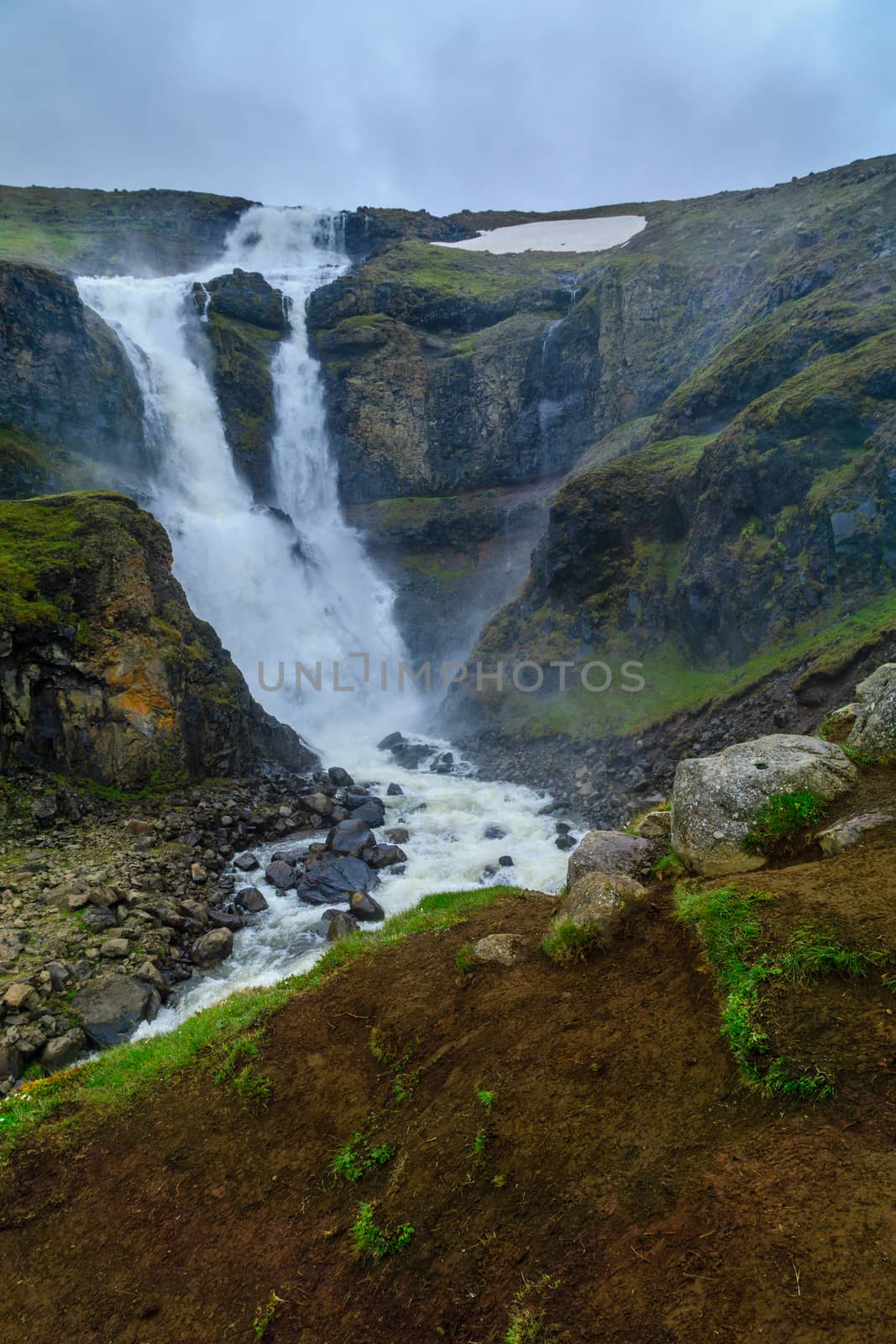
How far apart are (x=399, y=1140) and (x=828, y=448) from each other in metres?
28.9

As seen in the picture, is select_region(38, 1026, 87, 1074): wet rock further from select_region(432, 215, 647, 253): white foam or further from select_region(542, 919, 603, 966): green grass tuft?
select_region(432, 215, 647, 253): white foam

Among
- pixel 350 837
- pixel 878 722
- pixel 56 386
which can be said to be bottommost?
pixel 350 837

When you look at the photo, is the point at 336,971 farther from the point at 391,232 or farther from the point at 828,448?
the point at 391,232

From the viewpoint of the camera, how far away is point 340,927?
47.5 ft

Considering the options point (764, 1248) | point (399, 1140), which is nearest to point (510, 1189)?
point (399, 1140)

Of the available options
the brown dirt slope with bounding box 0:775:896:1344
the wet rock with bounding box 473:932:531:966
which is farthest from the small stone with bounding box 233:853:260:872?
the wet rock with bounding box 473:932:531:966

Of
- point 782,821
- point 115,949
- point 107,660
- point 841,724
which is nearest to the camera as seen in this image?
point 782,821

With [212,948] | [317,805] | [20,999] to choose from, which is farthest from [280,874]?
[20,999]

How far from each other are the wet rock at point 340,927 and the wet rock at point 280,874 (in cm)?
315

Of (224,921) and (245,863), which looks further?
(245,863)

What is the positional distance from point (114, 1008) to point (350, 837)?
9384 mm

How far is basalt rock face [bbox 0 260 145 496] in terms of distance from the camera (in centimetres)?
3981

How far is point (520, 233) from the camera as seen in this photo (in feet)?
303

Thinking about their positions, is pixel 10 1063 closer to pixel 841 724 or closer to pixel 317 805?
pixel 317 805
